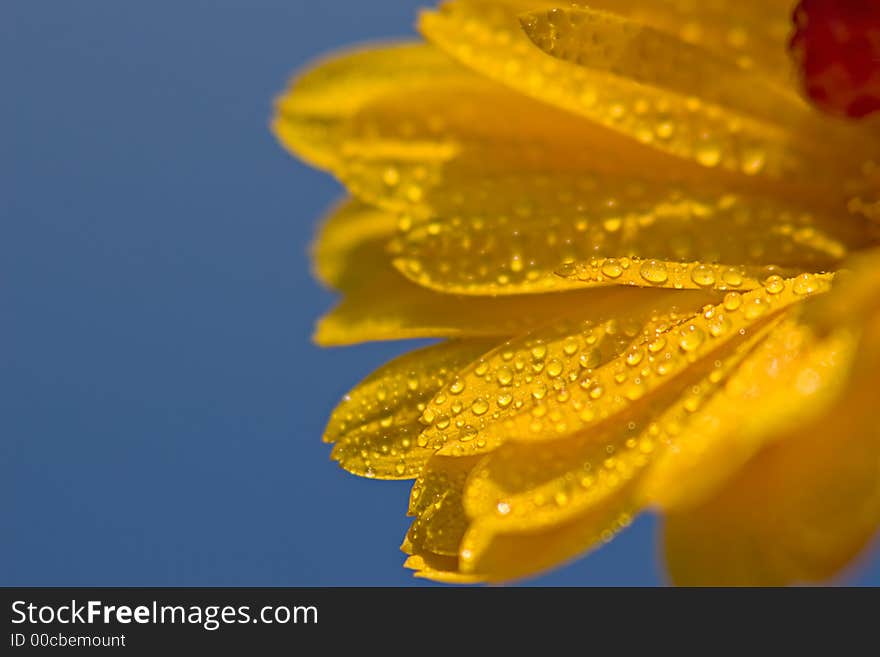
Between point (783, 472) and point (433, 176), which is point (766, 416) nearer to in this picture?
point (783, 472)

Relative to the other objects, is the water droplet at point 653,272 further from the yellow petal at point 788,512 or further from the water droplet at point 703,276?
the yellow petal at point 788,512

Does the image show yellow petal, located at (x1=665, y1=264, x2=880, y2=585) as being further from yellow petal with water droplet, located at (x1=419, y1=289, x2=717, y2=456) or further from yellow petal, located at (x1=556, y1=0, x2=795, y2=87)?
yellow petal, located at (x1=556, y1=0, x2=795, y2=87)

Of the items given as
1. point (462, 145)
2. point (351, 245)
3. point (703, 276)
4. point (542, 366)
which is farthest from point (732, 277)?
point (351, 245)

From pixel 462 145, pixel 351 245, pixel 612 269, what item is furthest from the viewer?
pixel 351 245

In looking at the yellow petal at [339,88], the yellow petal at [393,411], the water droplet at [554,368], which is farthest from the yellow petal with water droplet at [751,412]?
the yellow petal at [339,88]

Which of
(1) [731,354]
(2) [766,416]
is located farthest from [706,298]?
(2) [766,416]

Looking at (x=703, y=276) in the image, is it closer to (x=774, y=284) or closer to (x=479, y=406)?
(x=774, y=284)
